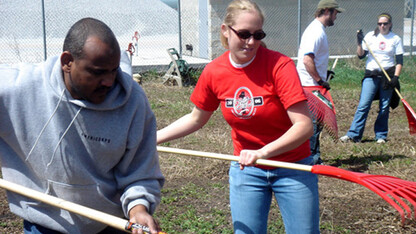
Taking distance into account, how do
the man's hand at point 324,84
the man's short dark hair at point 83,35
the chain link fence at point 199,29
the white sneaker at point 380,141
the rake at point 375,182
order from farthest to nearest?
the chain link fence at point 199,29 < the white sneaker at point 380,141 < the man's hand at point 324,84 < the rake at point 375,182 < the man's short dark hair at point 83,35

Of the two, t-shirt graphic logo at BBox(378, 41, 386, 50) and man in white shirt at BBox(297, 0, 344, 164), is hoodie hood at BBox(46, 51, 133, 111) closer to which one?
man in white shirt at BBox(297, 0, 344, 164)

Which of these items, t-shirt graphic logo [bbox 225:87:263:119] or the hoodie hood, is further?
t-shirt graphic logo [bbox 225:87:263:119]

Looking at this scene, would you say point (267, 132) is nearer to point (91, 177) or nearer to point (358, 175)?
point (358, 175)

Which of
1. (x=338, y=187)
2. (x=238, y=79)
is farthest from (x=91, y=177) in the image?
(x=338, y=187)

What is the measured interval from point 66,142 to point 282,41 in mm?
14863

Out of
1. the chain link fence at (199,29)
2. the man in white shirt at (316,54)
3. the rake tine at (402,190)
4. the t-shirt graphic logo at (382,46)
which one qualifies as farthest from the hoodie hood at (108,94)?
the chain link fence at (199,29)

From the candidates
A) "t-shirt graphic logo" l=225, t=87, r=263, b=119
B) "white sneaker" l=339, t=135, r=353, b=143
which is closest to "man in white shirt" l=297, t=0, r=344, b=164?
"white sneaker" l=339, t=135, r=353, b=143

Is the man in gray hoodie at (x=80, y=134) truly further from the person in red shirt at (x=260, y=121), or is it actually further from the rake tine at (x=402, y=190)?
the rake tine at (x=402, y=190)

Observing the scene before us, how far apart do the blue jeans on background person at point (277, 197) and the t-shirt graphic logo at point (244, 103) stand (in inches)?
12.8

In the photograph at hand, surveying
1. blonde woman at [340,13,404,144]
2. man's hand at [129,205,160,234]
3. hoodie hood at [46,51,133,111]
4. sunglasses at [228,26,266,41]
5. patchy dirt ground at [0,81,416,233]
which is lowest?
patchy dirt ground at [0,81,416,233]

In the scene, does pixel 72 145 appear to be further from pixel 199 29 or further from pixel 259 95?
pixel 199 29

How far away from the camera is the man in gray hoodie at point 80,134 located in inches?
94.2

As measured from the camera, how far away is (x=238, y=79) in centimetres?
330

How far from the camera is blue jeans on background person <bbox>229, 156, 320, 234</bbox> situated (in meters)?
3.21
